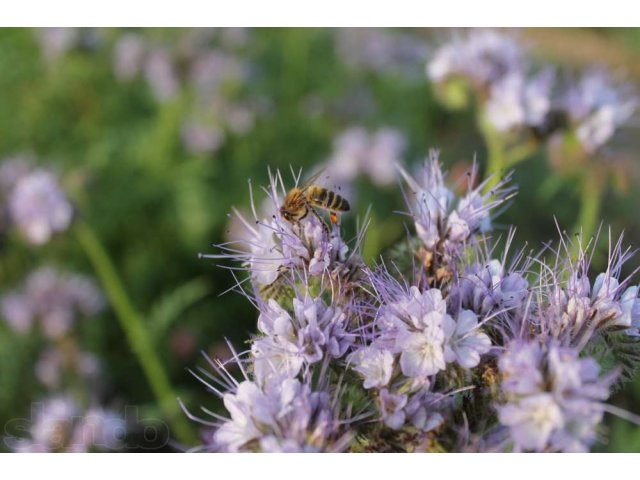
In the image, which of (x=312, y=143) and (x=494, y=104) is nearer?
(x=494, y=104)

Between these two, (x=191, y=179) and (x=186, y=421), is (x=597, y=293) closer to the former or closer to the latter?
(x=186, y=421)

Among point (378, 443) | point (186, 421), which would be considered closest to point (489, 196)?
point (378, 443)

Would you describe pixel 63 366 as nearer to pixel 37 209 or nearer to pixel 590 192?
pixel 37 209

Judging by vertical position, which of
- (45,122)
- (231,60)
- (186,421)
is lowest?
(186,421)

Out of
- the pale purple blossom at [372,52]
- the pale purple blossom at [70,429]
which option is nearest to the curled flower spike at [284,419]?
the pale purple blossom at [70,429]

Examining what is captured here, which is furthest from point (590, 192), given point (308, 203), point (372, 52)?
point (372, 52)

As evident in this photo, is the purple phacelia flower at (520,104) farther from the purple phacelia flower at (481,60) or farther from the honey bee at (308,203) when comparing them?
the honey bee at (308,203)
